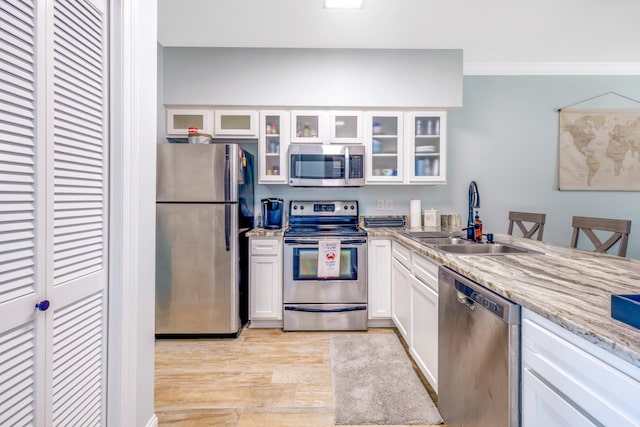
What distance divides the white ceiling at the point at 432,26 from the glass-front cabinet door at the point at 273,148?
0.69m

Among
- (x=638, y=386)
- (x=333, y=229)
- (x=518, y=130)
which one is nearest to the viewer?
(x=638, y=386)

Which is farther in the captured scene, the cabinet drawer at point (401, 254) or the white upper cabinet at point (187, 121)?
the white upper cabinet at point (187, 121)

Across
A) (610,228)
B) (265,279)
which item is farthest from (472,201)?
(265,279)

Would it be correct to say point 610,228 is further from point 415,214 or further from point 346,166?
point 346,166

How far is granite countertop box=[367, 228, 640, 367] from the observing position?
709 millimetres

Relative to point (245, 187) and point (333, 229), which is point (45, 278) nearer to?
point (245, 187)

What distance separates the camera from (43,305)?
95cm

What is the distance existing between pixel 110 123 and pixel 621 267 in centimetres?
224

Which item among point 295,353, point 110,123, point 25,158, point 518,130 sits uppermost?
point 518,130

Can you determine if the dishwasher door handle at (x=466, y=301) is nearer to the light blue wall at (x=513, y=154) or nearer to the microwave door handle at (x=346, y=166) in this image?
the microwave door handle at (x=346, y=166)

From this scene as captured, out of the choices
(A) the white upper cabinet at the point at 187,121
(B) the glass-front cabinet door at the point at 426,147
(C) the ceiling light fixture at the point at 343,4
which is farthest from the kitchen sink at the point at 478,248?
(A) the white upper cabinet at the point at 187,121

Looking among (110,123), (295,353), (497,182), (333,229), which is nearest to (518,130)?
(497,182)

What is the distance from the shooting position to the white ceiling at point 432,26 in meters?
2.45

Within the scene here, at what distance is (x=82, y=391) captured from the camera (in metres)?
1.13
